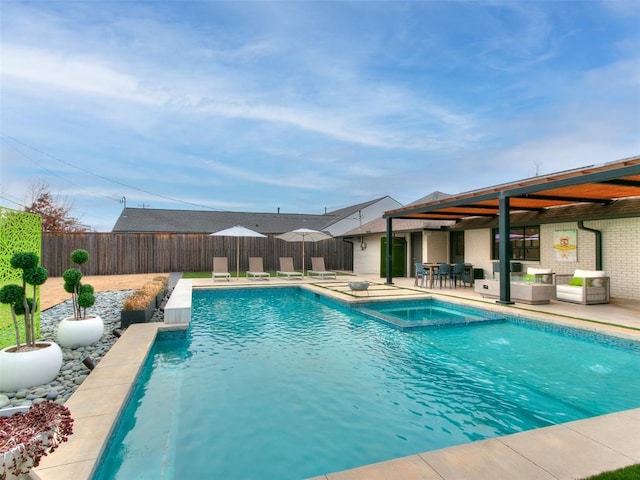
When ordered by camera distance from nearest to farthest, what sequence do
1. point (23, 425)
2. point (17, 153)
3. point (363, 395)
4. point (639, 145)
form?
point (23, 425)
point (363, 395)
point (639, 145)
point (17, 153)

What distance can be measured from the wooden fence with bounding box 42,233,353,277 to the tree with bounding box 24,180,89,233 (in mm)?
12037

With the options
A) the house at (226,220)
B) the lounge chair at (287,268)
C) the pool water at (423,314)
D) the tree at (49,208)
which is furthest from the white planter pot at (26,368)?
the tree at (49,208)

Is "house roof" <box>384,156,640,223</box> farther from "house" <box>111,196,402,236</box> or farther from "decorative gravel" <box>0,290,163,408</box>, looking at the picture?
"house" <box>111,196,402,236</box>

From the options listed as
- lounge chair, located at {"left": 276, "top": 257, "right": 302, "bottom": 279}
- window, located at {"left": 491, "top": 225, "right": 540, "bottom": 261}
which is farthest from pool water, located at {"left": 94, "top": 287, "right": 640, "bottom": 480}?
lounge chair, located at {"left": 276, "top": 257, "right": 302, "bottom": 279}

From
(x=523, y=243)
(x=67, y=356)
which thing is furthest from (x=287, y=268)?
(x=67, y=356)

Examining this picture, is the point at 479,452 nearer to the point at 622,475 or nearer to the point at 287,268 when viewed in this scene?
the point at 622,475

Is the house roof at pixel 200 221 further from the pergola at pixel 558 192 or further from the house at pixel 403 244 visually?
the pergola at pixel 558 192

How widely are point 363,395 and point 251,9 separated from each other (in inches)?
409

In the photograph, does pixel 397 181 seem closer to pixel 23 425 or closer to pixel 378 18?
pixel 378 18

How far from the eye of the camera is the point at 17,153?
23078 millimetres

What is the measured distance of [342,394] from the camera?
434cm

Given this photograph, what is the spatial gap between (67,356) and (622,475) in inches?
255

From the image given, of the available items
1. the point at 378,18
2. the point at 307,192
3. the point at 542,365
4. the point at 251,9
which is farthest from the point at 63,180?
the point at 542,365

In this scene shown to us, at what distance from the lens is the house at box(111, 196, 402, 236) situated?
25.7 m
